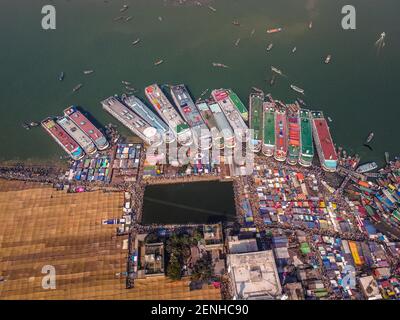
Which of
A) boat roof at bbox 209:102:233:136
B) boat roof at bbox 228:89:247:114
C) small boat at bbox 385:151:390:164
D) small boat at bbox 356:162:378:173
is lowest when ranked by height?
small boat at bbox 356:162:378:173

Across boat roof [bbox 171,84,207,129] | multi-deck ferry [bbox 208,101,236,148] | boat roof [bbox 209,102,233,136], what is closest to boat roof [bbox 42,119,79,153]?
boat roof [bbox 171,84,207,129]

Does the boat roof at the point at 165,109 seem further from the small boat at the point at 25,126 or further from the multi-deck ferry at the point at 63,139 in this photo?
the small boat at the point at 25,126

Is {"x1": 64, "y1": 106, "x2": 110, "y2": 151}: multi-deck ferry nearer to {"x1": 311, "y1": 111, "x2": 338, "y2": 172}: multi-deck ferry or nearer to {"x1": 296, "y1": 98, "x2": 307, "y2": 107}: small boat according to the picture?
{"x1": 311, "y1": 111, "x2": 338, "y2": 172}: multi-deck ferry

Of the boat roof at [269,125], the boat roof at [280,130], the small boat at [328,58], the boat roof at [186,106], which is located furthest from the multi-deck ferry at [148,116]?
the small boat at [328,58]

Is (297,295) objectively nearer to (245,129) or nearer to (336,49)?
(245,129)

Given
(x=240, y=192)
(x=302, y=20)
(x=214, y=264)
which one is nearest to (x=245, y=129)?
(x=240, y=192)
